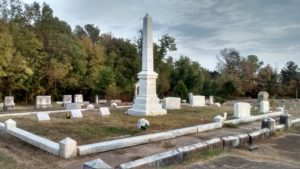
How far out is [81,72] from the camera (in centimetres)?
2938

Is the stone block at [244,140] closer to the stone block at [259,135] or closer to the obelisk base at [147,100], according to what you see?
the stone block at [259,135]

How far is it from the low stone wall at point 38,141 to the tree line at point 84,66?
49.8 feet

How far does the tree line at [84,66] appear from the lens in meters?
24.4

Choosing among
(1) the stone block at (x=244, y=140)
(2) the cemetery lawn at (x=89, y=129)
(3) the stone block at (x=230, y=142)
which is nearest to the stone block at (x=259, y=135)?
(1) the stone block at (x=244, y=140)

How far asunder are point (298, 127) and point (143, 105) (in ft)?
23.7

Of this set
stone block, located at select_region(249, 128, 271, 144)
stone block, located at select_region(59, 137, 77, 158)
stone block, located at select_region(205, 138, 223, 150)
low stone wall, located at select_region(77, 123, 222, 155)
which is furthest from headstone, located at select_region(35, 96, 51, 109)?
stone block, located at select_region(249, 128, 271, 144)

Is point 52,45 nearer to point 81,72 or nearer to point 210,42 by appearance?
point 81,72

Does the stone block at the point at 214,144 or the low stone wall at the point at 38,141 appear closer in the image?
the low stone wall at the point at 38,141

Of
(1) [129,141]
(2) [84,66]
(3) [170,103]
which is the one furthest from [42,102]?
(1) [129,141]

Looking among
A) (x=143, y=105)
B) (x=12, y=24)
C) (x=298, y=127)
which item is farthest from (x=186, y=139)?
(x=12, y=24)

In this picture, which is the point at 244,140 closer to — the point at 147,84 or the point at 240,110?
the point at 240,110

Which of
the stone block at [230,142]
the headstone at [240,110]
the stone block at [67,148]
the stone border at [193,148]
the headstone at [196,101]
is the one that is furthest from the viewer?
the headstone at [196,101]

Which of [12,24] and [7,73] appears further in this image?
[12,24]

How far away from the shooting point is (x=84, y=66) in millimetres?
29578
